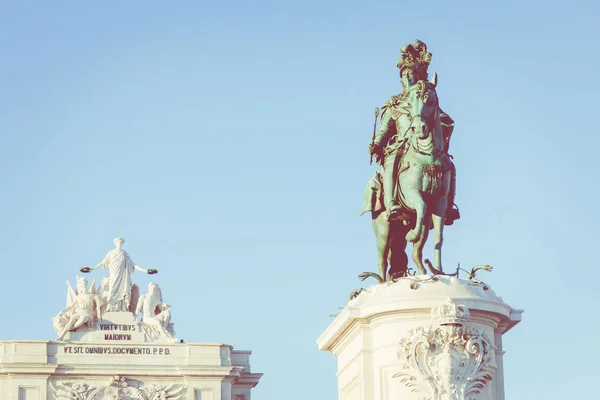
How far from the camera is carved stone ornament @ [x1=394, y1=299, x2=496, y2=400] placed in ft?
64.2

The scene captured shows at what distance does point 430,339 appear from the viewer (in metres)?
19.6

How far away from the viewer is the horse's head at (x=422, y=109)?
20.6 metres

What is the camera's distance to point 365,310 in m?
20.1

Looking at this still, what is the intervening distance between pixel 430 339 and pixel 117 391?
189ft

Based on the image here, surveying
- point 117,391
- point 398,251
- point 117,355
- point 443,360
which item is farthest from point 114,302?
point 443,360

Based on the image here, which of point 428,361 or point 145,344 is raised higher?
point 145,344

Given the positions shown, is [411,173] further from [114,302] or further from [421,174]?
[114,302]

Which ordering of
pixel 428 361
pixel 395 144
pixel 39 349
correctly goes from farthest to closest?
1. pixel 39 349
2. pixel 395 144
3. pixel 428 361

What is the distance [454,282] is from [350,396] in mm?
2136

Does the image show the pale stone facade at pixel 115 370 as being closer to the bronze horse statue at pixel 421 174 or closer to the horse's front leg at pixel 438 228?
the bronze horse statue at pixel 421 174

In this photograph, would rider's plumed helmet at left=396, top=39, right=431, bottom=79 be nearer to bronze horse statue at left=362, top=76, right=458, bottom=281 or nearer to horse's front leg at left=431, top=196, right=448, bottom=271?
bronze horse statue at left=362, top=76, right=458, bottom=281

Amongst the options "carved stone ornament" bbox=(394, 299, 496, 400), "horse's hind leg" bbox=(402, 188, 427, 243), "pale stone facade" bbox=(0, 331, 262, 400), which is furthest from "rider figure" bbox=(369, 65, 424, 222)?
"pale stone facade" bbox=(0, 331, 262, 400)

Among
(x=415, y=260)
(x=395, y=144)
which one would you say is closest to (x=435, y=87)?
(x=395, y=144)

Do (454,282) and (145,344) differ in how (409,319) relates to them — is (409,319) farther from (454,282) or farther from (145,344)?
(145,344)
